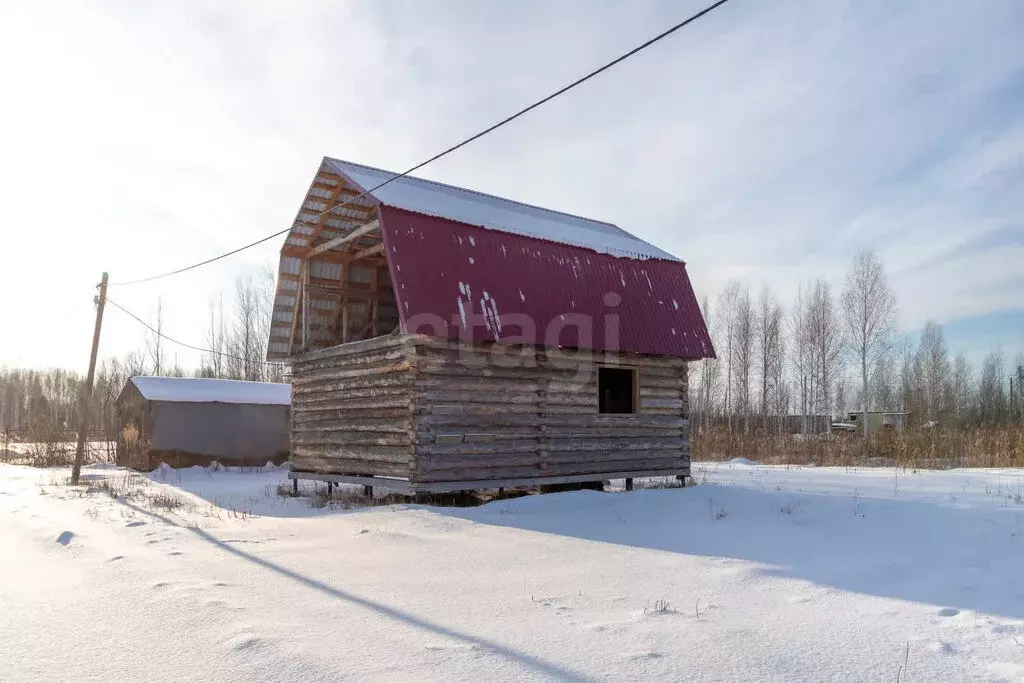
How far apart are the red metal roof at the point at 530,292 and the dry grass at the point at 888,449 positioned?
34.7 ft

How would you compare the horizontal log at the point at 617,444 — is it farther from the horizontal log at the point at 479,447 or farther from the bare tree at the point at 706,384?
the bare tree at the point at 706,384

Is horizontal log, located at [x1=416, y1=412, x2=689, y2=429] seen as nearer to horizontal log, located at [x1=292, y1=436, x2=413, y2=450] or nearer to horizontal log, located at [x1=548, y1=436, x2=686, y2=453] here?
horizontal log, located at [x1=548, y1=436, x2=686, y2=453]

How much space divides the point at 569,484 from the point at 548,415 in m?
2.37

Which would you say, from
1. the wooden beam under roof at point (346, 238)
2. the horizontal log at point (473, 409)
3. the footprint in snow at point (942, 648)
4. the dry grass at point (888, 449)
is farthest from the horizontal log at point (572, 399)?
the dry grass at point (888, 449)

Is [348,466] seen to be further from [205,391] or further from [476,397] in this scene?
[205,391]

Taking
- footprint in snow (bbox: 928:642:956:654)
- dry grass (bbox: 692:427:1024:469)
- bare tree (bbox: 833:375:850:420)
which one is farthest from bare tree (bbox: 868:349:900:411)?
footprint in snow (bbox: 928:642:956:654)

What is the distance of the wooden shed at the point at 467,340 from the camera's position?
12.4 m

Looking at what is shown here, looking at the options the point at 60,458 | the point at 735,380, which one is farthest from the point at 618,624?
the point at 735,380

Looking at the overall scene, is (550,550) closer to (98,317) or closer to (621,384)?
(621,384)

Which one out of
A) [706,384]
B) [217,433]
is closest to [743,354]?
[706,384]

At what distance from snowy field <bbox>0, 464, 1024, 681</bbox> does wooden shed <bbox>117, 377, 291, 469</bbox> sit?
1264cm

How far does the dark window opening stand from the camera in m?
19.5

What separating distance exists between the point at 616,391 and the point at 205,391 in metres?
14.3

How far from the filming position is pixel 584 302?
14305 mm
